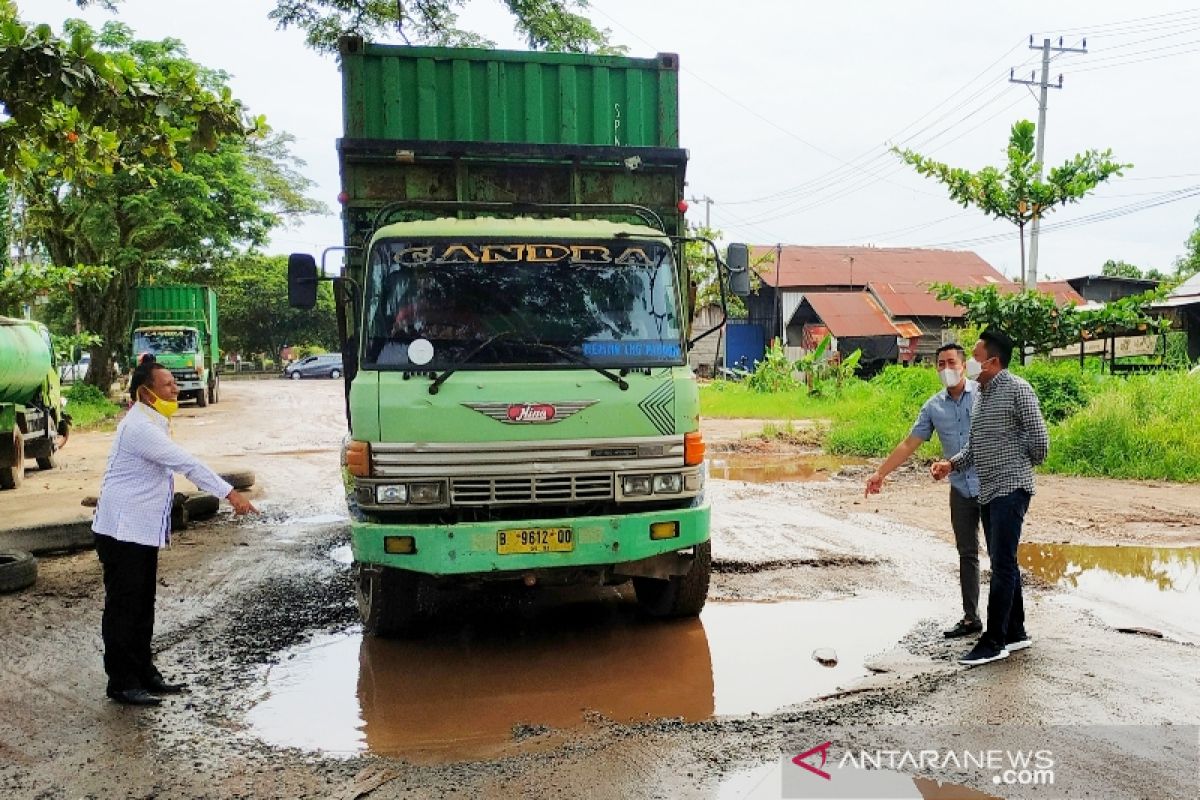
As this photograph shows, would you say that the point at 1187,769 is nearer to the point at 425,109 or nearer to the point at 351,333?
the point at 351,333

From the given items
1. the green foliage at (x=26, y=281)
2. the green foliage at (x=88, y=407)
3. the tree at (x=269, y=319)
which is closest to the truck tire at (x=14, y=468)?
the green foliage at (x=26, y=281)

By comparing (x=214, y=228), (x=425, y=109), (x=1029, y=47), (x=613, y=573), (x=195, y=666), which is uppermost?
(x=1029, y=47)

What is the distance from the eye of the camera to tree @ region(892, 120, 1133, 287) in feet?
49.8

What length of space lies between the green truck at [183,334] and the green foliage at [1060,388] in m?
21.2

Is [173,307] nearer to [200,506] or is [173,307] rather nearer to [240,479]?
[240,479]

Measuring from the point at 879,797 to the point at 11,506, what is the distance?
10.8 m

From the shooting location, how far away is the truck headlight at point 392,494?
521 centimetres

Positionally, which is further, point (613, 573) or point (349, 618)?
point (349, 618)

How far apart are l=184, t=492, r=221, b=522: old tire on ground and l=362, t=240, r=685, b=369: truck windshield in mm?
5334

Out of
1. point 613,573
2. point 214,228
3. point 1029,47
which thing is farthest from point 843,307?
point 613,573

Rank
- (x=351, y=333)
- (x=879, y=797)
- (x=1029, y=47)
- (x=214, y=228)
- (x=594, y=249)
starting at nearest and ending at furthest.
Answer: (x=879, y=797) → (x=594, y=249) → (x=351, y=333) → (x=214, y=228) → (x=1029, y=47)

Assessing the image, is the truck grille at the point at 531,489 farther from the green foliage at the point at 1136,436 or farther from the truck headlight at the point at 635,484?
the green foliage at the point at 1136,436

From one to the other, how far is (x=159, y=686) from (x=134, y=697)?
6.6 inches

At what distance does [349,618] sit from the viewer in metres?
6.47
